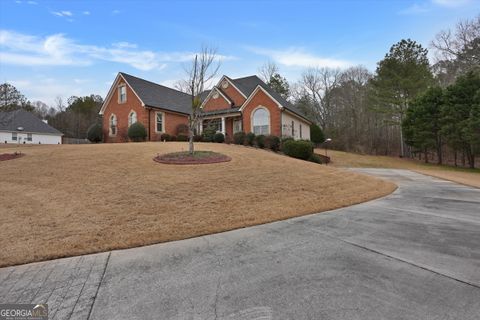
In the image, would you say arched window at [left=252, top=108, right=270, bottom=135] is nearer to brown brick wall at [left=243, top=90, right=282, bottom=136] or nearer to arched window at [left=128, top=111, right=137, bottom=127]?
brown brick wall at [left=243, top=90, right=282, bottom=136]

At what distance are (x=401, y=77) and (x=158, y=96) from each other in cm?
2839

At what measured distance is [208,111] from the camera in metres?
27.6

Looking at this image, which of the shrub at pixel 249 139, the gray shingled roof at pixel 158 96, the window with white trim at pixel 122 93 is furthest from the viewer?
the window with white trim at pixel 122 93

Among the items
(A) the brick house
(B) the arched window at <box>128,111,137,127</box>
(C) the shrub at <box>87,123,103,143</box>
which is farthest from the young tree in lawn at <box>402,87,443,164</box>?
(C) the shrub at <box>87,123,103,143</box>

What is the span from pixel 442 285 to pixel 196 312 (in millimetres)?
2699

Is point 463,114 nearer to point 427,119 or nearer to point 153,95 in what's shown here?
point 427,119

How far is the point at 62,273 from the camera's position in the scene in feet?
11.2

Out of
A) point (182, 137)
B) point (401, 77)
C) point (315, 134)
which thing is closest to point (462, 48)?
point (401, 77)

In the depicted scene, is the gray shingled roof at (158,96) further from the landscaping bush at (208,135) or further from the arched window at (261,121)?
the arched window at (261,121)

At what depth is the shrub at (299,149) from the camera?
767 inches

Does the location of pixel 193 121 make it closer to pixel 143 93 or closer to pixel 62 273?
pixel 62 273

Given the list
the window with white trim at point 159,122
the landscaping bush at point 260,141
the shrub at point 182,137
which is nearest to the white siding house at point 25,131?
the window with white trim at point 159,122

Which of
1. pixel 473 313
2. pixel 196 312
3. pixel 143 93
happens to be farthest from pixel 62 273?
pixel 143 93

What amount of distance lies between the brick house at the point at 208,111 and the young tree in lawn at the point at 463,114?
1312 centimetres
